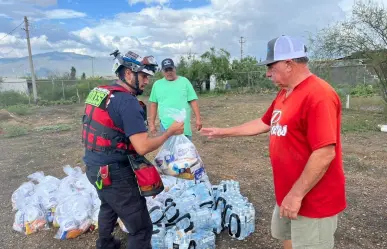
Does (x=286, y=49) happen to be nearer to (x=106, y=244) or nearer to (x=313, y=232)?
(x=313, y=232)

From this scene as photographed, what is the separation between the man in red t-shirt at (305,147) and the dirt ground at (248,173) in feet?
4.60

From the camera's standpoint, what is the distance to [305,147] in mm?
1978

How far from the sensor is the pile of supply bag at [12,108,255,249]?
3.33 metres

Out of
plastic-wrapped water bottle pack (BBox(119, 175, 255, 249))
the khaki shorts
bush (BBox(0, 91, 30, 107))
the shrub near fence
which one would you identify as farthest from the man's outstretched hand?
bush (BBox(0, 91, 30, 107))

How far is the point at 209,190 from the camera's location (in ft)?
12.5

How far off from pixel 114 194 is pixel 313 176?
5.03 feet

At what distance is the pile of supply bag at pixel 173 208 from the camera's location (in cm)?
333

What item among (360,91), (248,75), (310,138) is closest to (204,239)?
(310,138)

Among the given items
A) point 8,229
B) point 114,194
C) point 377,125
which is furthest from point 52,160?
point 377,125

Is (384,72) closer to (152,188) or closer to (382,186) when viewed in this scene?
(382,186)

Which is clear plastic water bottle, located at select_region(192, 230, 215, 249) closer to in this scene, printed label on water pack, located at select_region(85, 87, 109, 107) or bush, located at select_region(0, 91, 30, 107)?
printed label on water pack, located at select_region(85, 87, 109, 107)

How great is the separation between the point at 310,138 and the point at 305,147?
0.13m

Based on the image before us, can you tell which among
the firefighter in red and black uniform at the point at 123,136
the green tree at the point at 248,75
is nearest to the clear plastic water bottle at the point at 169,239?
the firefighter in red and black uniform at the point at 123,136

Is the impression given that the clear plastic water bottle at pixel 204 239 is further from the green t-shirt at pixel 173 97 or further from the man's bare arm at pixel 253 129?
the green t-shirt at pixel 173 97
